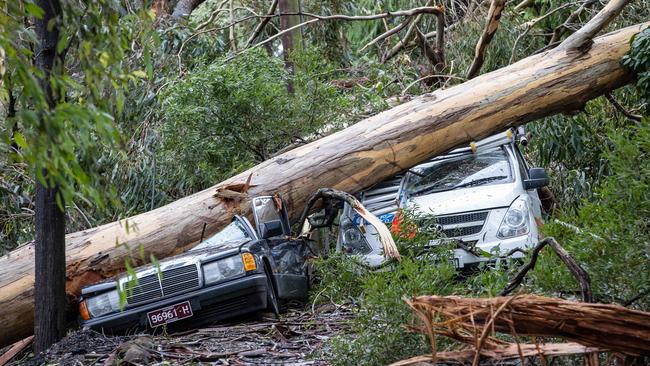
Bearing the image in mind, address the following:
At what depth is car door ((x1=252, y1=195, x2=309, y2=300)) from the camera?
9.03m

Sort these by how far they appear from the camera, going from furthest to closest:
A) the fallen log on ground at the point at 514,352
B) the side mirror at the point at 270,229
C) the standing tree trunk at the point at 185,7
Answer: the standing tree trunk at the point at 185,7 → the side mirror at the point at 270,229 → the fallen log on ground at the point at 514,352

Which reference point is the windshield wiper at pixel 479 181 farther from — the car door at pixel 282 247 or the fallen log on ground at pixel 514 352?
the fallen log on ground at pixel 514 352

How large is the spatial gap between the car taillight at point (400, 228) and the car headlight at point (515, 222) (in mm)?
985

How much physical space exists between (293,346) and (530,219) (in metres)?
3.29

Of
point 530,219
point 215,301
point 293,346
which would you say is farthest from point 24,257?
point 530,219

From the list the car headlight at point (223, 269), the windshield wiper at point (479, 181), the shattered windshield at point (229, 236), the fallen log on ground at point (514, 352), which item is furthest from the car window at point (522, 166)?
the fallen log on ground at point (514, 352)

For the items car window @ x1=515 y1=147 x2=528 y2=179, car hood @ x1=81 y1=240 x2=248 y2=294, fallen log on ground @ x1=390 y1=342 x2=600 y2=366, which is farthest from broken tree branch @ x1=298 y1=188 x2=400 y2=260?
fallen log on ground @ x1=390 y1=342 x2=600 y2=366

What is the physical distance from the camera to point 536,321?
3.82 m

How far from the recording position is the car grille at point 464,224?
9.60m

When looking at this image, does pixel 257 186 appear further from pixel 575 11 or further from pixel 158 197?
pixel 575 11

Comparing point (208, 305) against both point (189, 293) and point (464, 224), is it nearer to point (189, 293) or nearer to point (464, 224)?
point (189, 293)

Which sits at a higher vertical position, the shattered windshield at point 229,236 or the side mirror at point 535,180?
the shattered windshield at point 229,236

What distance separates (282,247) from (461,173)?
8.47 ft

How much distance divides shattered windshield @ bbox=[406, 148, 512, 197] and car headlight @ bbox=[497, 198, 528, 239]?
→ 630mm
